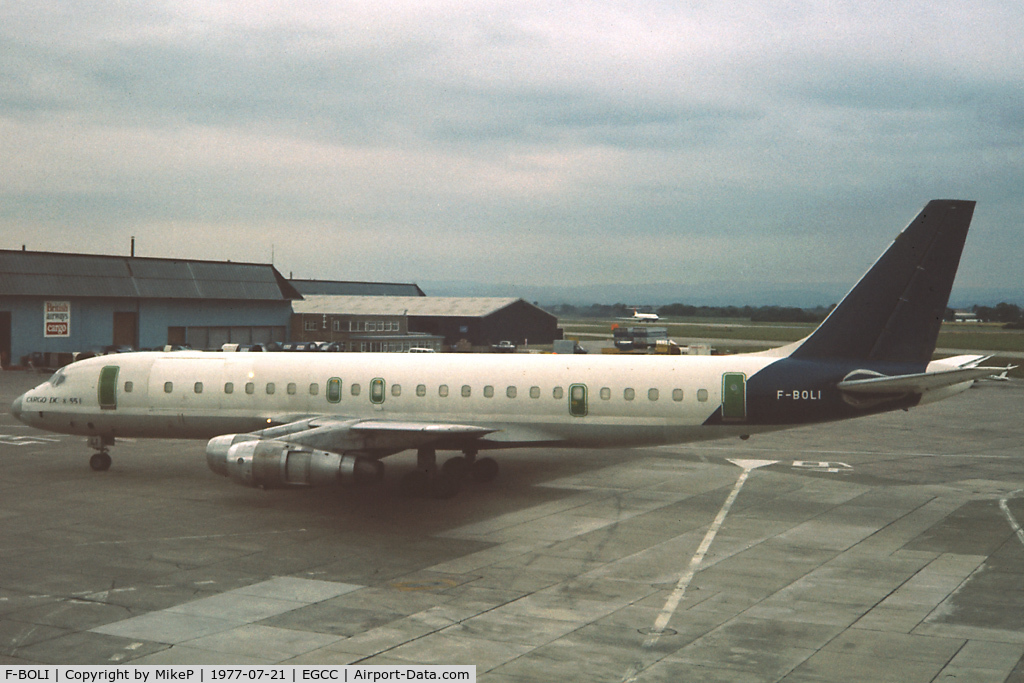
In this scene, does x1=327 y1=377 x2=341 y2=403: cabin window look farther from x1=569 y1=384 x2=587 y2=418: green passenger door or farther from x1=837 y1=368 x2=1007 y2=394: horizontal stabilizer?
x1=837 y1=368 x2=1007 y2=394: horizontal stabilizer

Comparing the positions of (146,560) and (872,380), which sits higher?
(872,380)

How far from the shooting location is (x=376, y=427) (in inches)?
944

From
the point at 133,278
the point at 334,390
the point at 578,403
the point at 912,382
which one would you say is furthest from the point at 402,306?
the point at 912,382

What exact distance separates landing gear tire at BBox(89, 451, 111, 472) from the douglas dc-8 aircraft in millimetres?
2212

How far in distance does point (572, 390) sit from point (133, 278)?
6166cm

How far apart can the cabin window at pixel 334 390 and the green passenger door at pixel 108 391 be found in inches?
275

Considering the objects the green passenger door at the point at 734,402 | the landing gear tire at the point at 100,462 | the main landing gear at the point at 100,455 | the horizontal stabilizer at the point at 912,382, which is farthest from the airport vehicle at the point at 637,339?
the landing gear tire at the point at 100,462

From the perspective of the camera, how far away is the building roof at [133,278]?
7094cm

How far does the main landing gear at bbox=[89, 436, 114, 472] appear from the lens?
3055cm

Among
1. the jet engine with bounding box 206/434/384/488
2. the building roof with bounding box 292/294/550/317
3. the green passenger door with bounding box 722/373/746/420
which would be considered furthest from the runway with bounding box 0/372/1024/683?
the building roof with bounding box 292/294/550/317

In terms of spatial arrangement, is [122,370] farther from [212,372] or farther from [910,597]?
[910,597]

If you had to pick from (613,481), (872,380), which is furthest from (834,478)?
(613,481)

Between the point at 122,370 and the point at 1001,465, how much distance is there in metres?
32.4

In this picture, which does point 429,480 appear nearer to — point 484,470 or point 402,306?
point 484,470
